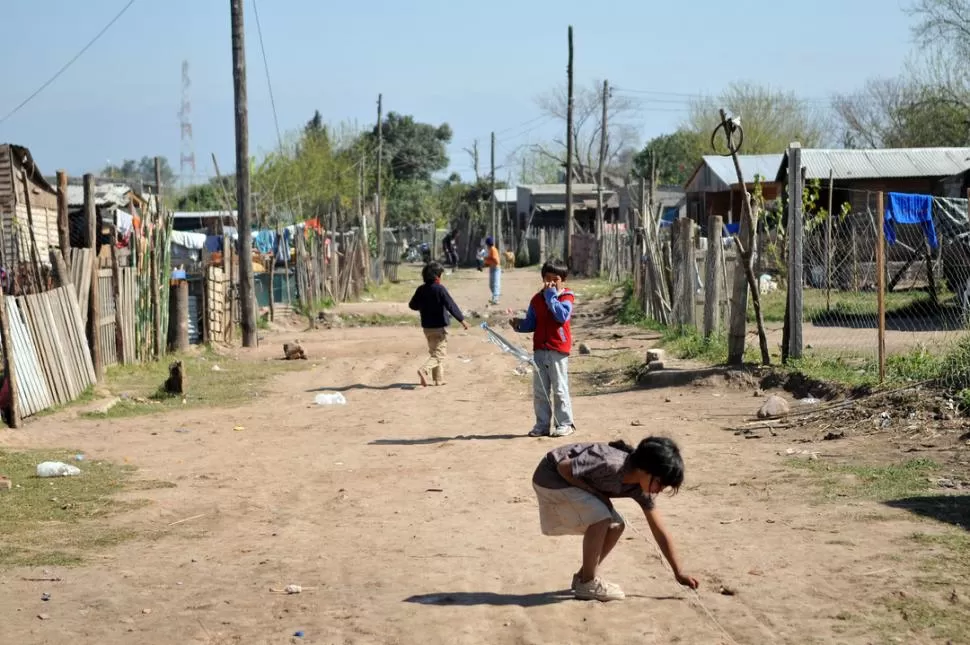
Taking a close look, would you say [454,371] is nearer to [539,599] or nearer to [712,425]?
[712,425]

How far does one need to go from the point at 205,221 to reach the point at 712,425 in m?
36.5

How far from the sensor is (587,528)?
578 centimetres

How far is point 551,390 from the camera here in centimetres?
1098

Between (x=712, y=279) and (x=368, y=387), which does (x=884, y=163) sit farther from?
(x=368, y=387)

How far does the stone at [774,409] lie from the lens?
1134 cm

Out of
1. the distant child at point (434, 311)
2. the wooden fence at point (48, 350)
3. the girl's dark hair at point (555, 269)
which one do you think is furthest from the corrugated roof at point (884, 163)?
the girl's dark hair at point (555, 269)

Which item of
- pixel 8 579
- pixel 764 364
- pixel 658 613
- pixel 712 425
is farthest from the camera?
pixel 764 364

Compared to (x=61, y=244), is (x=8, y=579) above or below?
below

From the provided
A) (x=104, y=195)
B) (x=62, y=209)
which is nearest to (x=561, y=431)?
(x=62, y=209)

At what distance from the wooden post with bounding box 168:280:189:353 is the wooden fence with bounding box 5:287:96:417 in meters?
4.08

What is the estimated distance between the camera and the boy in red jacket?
10688 mm

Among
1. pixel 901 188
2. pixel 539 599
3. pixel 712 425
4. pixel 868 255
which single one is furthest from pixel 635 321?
pixel 539 599

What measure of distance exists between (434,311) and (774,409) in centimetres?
533

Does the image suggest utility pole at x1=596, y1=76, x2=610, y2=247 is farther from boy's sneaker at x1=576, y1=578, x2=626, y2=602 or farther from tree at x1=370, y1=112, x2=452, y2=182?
boy's sneaker at x1=576, y1=578, x2=626, y2=602
